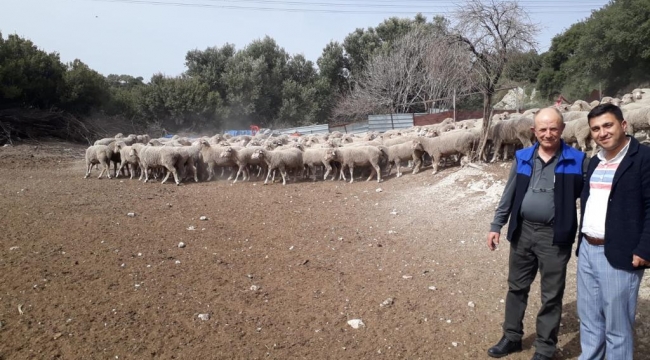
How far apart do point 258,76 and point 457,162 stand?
1331 inches

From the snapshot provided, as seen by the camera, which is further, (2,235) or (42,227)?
(42,227)

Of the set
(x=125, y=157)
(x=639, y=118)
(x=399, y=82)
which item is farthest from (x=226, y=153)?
(x=399, y=82)

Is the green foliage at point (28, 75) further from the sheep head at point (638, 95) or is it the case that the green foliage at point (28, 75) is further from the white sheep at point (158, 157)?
the sheep head at point (638, 95)

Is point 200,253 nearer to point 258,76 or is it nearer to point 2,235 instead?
point 2,235

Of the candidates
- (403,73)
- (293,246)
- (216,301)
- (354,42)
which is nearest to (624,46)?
(403,73)

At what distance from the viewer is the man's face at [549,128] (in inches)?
142

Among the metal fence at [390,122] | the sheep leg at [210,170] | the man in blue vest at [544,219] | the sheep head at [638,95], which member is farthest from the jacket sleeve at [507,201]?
the metal fence at [390,122]

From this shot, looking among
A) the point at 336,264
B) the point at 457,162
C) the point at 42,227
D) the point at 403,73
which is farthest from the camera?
the point at 403,73

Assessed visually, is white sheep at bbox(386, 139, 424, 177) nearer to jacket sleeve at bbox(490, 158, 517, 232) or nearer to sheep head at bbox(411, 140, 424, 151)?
sheep head at bbox(411, 140, 424, 151)

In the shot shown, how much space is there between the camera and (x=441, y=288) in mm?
5793

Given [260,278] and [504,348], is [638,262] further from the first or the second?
[260,278]

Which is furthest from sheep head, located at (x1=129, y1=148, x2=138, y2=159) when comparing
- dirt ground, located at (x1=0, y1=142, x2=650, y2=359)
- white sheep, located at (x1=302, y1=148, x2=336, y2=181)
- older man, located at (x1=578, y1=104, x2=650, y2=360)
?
older man, located at (x1=578, y1=104, x2=650, y2=360)

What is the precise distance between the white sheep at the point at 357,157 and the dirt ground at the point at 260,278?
2402 millimetres

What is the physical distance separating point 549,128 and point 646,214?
3.27ft
